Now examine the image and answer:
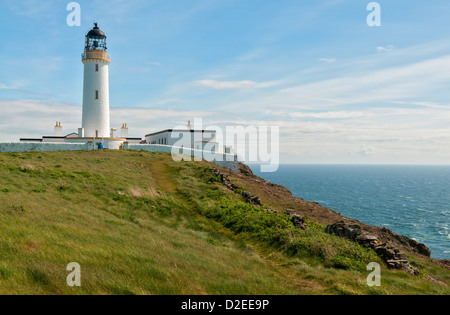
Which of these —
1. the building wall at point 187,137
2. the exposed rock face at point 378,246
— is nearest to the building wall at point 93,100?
the building wall at point 187,137

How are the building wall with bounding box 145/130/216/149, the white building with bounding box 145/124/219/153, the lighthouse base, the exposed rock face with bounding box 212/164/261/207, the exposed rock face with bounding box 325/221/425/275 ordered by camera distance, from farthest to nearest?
the building wall with bounding box 145/130/216/149 < the white building with bounding box 145/124/219/153 < the lighthouse base < the exposed rock face with bounding box 212/164/261/207 < the exposed rock face with bounding box 325/221/425/275

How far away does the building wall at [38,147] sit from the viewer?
125 ft

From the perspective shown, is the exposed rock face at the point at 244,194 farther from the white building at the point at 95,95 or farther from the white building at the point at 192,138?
the white building at the point at 95,95

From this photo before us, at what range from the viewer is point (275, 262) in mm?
12109

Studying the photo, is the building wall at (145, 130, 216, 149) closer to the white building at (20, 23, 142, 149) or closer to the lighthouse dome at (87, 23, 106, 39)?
Result: the white building at (20, 23, 142, 149)

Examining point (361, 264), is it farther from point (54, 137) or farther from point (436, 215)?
point (436, 215)

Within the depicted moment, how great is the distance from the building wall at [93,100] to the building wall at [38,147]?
4.93 meters

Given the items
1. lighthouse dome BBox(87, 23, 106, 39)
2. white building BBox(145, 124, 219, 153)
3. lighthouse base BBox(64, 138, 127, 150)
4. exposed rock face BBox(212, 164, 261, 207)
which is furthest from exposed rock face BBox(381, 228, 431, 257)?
lighthouse dome BBox(87, 23, 106, 39)

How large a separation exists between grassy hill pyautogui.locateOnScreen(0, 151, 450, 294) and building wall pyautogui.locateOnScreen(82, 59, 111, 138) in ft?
90.1

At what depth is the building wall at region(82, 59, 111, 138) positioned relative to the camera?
4859 centimetres

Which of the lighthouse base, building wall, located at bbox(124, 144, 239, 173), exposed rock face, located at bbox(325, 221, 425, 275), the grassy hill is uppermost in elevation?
the lighthouse base

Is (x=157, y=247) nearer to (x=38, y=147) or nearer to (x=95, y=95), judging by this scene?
(x=38, y=147)

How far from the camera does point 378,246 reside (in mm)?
13625
